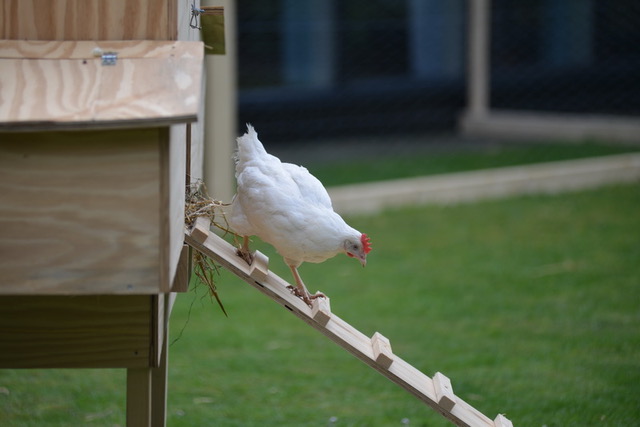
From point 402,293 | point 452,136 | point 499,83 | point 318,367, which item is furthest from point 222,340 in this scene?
point 499,83

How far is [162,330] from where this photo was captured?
272 cm

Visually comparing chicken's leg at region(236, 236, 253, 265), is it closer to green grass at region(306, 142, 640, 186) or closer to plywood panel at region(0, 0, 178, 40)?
plywood panel at region(0, 0, 178, 40)

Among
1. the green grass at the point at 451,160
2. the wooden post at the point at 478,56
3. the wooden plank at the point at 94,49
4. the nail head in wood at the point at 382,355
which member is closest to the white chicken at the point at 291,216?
the nail head in wood at the point at 382,355

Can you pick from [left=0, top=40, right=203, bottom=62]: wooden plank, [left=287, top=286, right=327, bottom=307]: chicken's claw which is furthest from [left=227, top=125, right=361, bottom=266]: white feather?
[left=0, top=40, right=203, bottom=62]: wooden plank

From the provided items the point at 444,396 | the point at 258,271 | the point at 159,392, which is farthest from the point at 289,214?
the point at 159,392

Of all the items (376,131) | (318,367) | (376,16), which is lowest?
(318,367)

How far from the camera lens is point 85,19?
99.2 inches

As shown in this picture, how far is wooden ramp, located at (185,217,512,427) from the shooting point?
9.16ft

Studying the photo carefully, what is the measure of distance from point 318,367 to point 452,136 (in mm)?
6314

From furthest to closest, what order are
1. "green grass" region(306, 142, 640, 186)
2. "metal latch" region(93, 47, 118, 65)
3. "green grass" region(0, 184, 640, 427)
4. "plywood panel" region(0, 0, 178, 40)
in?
"green grass" region(306, 142, 640, 186), "green grass" region(0, 184, 640, 427), "plywood panel" region(0, 0, 178, 40), "metal latch" region(93, 47, 118, 65)

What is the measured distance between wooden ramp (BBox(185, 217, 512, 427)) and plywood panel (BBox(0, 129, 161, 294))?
66cm

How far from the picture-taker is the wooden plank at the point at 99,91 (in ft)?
6.87

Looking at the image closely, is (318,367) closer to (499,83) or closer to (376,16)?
(376,16)

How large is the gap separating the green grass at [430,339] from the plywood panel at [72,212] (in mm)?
848
